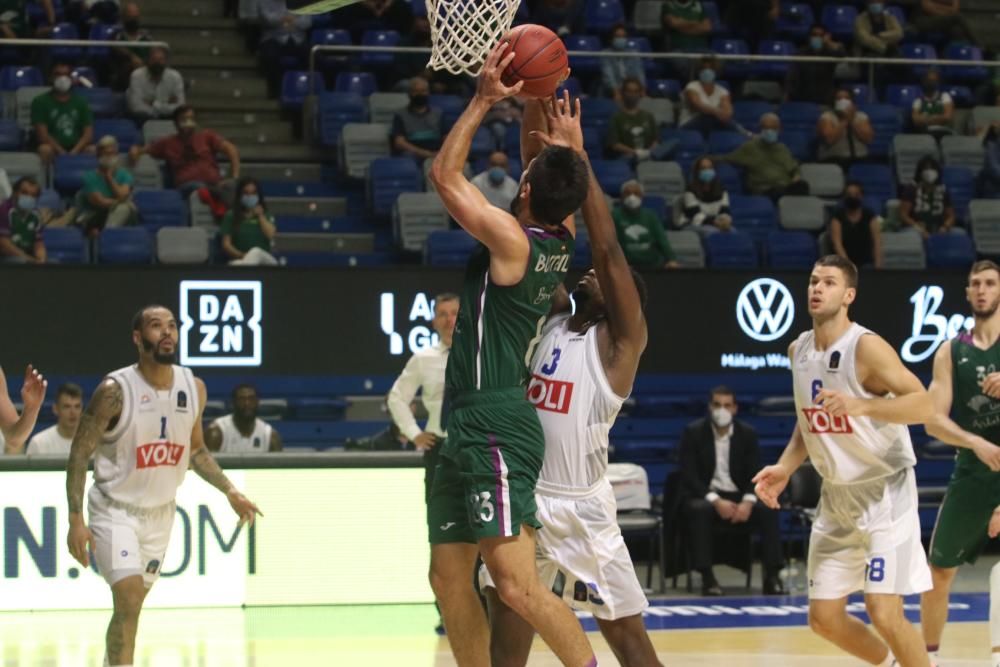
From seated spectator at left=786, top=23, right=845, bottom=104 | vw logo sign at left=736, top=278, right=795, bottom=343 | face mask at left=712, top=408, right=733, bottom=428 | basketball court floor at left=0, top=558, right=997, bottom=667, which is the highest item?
seated spectator at left=786, top=23, right=845, bottom=104

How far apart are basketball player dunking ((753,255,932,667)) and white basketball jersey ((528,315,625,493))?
110 centimetres

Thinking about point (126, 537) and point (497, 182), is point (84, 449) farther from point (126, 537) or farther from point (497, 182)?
point (497, 182)

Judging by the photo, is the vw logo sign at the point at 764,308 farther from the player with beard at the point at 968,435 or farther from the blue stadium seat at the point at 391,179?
the player with beard at the point at 968,435

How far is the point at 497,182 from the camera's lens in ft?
42.4

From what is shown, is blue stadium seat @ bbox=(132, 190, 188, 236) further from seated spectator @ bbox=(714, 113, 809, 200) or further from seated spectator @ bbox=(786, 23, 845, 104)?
seated spectator @ bbox=(786, 23, 845, 104)

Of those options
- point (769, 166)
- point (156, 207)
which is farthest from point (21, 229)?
point (769, 166)

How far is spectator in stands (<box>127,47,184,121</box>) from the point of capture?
1393 centimetres

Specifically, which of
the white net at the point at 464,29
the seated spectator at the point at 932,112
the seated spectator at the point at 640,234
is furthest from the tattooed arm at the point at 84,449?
the seated spectator at the point at 932,112

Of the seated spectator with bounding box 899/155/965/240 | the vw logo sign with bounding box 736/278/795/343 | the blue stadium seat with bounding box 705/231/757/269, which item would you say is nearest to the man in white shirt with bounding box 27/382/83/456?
the vw logo sign with bounding box 736/278/795/343

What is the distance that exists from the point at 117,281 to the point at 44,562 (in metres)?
1.99

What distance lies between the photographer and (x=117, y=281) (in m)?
11.1

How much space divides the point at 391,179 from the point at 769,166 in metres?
3.50

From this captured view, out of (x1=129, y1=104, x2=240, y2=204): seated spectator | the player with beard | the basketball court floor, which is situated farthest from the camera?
(x1=129, y1=104, x2=240, y2=204): seated spectator

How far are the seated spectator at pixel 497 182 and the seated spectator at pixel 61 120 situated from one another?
329 centimetres
